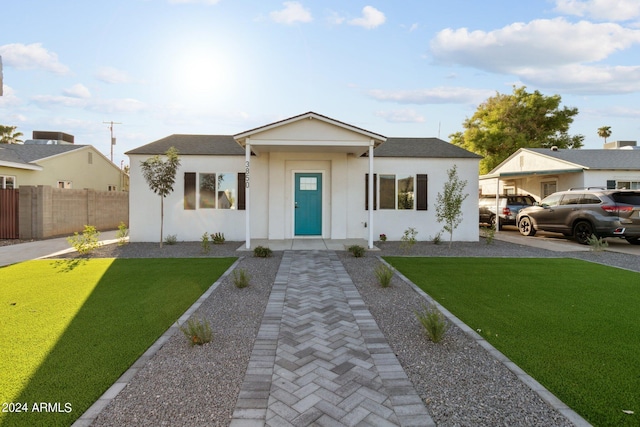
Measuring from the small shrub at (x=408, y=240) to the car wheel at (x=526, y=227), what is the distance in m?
5.57

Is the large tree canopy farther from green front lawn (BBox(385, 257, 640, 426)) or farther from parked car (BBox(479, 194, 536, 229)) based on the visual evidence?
green front lawn (BBox(385, 257, 640, 426))

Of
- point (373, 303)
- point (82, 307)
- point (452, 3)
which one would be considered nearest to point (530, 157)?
point (452, 3)

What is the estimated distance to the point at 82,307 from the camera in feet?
15.9

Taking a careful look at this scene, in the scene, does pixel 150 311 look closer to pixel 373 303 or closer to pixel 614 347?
pixel 373 303

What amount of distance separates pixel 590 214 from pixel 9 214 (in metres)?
20.5

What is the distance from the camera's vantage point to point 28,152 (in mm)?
17641

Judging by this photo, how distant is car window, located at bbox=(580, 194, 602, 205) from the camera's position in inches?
442

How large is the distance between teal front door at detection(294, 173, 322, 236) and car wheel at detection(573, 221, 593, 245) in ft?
29.6

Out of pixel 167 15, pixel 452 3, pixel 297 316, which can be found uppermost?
pixel 452 3

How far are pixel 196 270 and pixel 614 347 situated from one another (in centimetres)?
696

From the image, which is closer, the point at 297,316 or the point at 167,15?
the point at 297,316

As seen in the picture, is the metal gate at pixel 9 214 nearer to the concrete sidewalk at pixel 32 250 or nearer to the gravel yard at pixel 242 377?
the concrete sidewalk at pixel 32 250

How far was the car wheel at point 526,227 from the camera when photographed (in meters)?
14.2

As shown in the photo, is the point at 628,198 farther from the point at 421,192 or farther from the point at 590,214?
the point at 421,192
